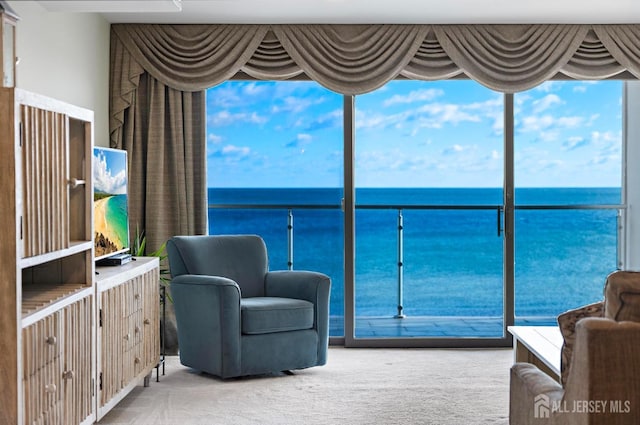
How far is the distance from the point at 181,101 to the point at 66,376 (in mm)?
2941

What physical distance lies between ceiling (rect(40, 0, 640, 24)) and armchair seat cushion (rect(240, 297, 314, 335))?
→ 1906mm

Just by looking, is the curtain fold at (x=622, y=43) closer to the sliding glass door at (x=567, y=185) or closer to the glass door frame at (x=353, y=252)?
the glass door frame at (x=353, y=252)

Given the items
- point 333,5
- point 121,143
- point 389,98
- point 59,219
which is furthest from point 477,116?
point 59,219

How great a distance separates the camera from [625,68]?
18.5ft

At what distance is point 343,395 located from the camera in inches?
176

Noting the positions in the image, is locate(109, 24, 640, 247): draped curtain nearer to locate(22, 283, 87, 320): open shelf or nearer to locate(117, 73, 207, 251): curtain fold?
locate(117, 73, 207, 251): curtain fold

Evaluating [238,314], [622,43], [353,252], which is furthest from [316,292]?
[622,43]

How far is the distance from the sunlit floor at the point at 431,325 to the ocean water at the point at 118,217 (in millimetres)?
2048

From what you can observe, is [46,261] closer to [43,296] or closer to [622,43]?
[43,296]

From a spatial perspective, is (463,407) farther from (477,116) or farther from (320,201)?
(477,116)

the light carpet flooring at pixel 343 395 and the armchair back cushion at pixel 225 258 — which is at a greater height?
the armchair back cushion at pixel 225 258

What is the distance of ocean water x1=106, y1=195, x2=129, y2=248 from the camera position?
4.51 meters

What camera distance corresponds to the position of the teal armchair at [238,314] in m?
4.77

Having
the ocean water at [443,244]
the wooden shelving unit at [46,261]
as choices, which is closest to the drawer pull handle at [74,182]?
the wooden shelving unit at [46,261]
